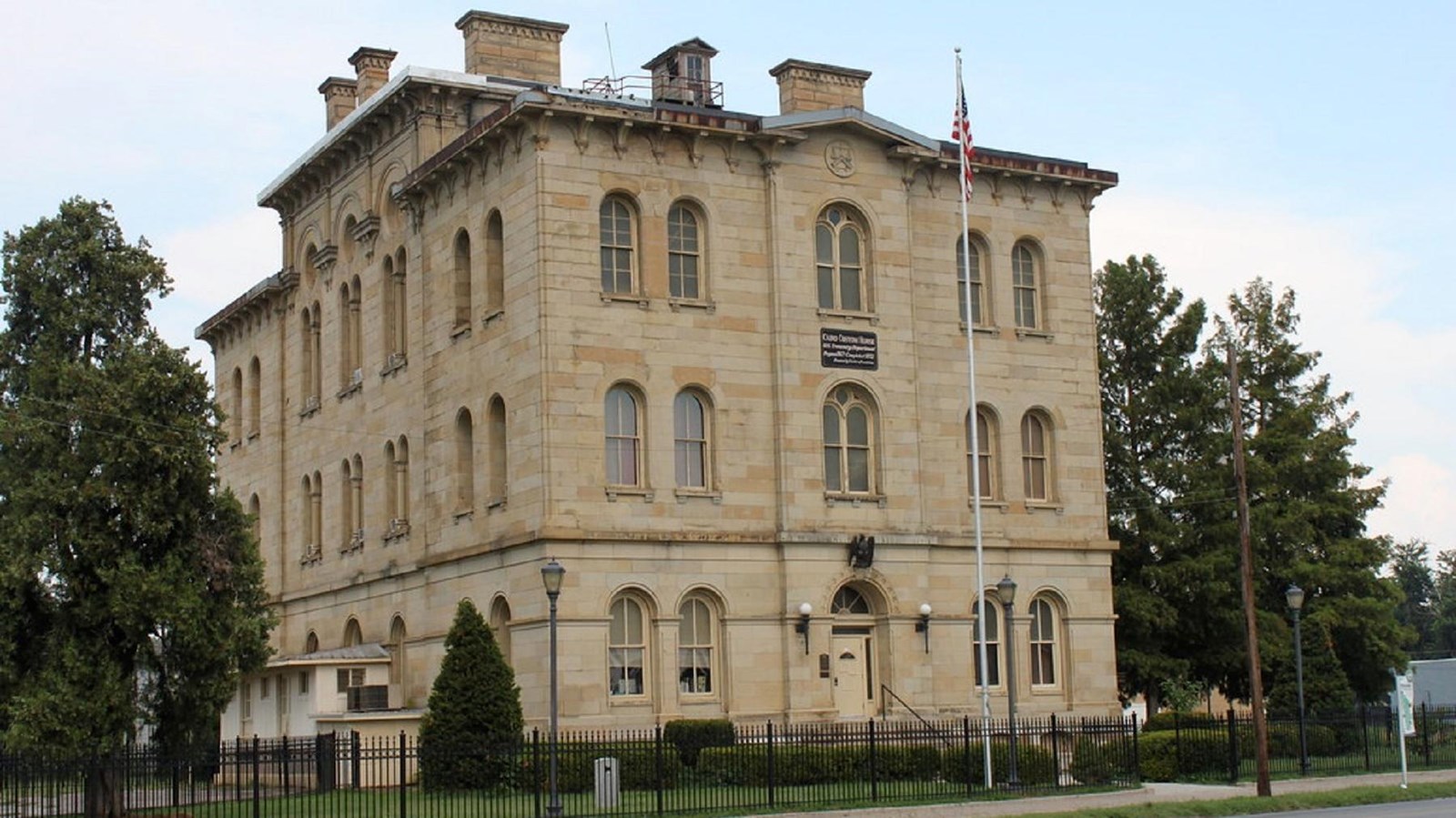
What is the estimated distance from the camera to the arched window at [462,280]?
44875 millimetres

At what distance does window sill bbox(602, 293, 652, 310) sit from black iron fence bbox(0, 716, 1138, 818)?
8893mm

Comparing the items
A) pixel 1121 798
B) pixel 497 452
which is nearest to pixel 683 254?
pixel 497 452

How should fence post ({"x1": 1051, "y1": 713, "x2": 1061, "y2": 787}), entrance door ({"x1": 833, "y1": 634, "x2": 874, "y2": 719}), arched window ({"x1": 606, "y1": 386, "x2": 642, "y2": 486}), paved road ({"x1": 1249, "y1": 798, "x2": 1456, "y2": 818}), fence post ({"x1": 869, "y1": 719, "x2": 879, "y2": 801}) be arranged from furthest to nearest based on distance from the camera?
entrance door ({"x1": 833, "y1": 634, "x2": 874, "y2": 719}), arched window ({"x1": 606, "y1": 386, "x2": 642, "y2": 486}), fence post ({"x1": 1051, "y1": 713, "x2": 1061, "y2": 787}), fence post ({"x1": 869, "y1": 719, "x2": 879, "y2": 801}), paved road ({"x1": 1249, "y1": 798, "x2": 1456, "y2": 818})

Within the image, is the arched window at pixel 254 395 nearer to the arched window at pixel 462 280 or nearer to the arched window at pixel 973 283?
the arched window at pixel 462 280

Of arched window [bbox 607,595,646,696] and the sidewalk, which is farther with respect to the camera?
arched window [bbox 607,595,646,696]

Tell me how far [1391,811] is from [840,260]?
17.9 m

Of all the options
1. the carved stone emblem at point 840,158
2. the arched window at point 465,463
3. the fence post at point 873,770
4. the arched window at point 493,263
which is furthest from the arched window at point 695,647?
the carved stone emblem at point 840,158

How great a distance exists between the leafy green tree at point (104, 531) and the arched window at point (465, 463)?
9.83 metres

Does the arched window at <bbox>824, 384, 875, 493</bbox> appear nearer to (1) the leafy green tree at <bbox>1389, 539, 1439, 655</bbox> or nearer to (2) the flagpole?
(2) the flagpole

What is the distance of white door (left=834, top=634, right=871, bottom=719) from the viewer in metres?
43.0

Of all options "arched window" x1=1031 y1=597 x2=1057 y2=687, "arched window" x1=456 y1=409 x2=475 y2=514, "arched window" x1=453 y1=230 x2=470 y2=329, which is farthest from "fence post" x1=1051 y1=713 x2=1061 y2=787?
"arched window" x1=453 y1=230 x2=470 y2=329

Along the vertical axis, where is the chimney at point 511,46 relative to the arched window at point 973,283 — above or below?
above

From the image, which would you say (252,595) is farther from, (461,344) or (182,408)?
(461,344)

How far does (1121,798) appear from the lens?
34.6m
